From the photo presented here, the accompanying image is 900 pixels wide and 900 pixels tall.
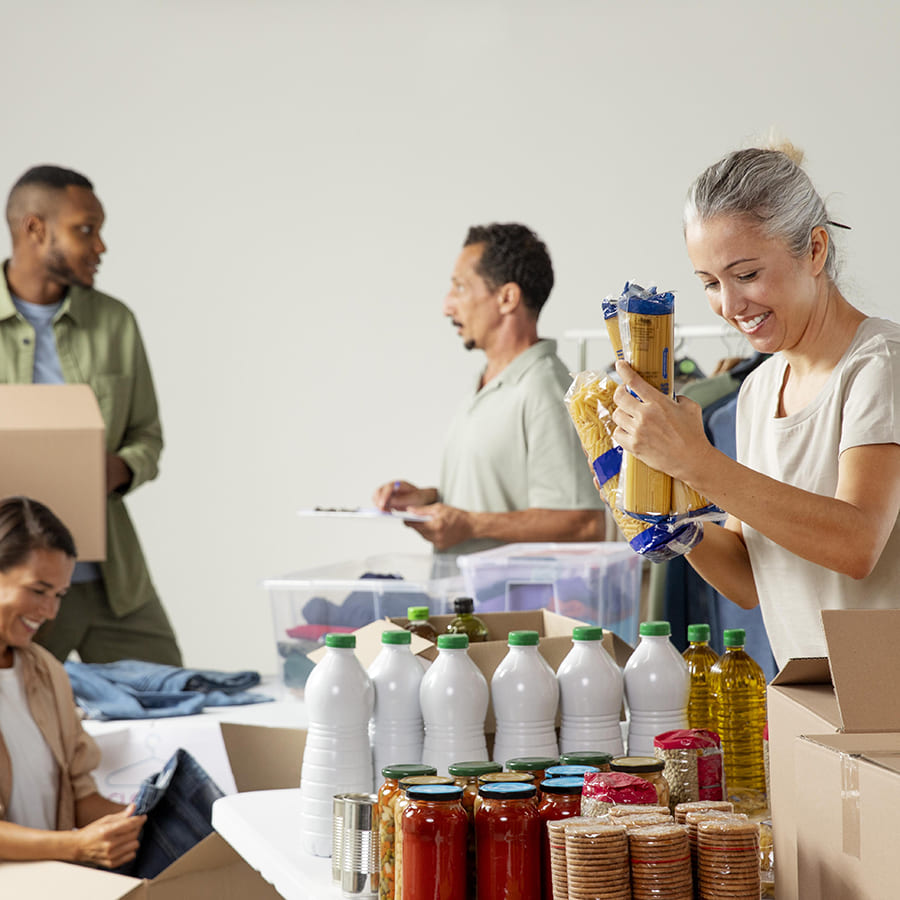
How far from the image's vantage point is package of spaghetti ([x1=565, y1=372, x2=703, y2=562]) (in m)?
1.29

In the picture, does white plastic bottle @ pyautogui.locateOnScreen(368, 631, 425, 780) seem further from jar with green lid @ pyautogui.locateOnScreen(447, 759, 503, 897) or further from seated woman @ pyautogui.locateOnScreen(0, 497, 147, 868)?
seated woman @ pyautogui.locateOnScreen(0, 497, 147, 868)

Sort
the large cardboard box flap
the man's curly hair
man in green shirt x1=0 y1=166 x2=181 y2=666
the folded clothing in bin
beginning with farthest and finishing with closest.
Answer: man in green shirt x1=0 y1=166 x2=181 y2=666
the man's curly hair
the folded clothing in bin
the large cardboard box flap

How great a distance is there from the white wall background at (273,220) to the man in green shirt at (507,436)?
57.2 inches

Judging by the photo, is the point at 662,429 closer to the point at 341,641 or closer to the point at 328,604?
the point at 341,641

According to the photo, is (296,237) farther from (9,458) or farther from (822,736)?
(822,736)

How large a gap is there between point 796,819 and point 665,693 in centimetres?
40

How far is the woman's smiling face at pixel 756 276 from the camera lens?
1284mm

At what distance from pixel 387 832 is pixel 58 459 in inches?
69.6

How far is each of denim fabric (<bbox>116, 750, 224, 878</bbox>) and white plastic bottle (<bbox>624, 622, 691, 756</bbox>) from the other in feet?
2.99

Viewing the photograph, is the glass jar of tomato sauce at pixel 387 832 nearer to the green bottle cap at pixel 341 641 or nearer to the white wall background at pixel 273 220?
the green bottle cap at pixel 341 641

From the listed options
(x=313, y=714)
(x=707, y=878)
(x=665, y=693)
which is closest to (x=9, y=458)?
(x=313, y=714)

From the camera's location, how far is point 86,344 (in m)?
3.34

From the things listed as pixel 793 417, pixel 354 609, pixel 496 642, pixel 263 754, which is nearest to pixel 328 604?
pixel 354 609

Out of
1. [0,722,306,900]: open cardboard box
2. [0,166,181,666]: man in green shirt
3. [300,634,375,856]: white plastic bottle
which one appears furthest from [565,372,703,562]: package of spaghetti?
[0,166,181,666]: man in green shirt
